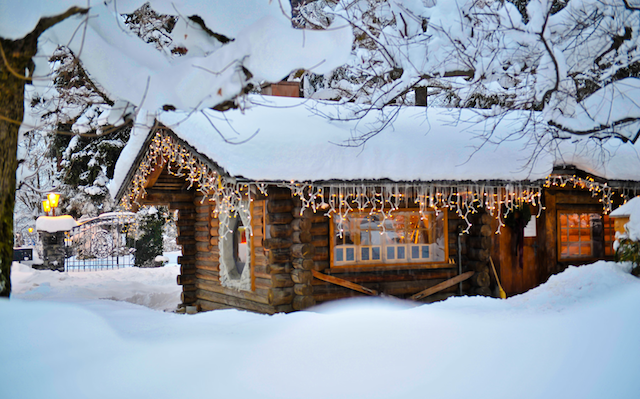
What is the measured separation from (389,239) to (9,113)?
22.5ft

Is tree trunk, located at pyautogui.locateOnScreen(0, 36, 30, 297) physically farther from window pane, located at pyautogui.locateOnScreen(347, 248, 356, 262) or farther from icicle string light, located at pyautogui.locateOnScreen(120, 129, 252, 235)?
window pane, located at pyautogui.locateOnScreen(347, 248, 356, 262)

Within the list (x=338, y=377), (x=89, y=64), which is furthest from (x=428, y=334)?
(x=89, y=64)

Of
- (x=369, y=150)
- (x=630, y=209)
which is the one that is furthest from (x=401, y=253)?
(x=630, y=209)

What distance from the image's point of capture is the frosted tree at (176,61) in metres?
4.04

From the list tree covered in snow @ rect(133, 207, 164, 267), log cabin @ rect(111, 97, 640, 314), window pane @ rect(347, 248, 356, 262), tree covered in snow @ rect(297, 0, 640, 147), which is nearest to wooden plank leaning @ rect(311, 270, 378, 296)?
log cabin @ rect(111, 97, 640, 314)

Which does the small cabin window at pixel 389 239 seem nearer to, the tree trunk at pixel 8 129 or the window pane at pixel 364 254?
the window pane at pixel 364 254

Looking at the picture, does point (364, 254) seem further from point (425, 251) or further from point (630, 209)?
point (630, 209)

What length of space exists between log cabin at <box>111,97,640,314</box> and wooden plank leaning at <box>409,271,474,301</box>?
0.04 metres

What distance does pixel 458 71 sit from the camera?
25.7 feet

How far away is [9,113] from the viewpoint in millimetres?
4230

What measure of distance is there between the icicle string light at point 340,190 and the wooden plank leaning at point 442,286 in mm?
1161

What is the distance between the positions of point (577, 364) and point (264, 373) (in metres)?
2.52

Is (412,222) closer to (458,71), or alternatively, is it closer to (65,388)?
(458,71)

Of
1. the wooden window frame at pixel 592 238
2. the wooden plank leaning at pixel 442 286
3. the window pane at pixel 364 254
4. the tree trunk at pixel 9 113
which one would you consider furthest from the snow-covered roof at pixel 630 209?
the tree trunk at pixel 9 113
